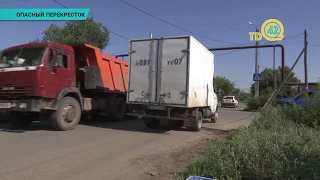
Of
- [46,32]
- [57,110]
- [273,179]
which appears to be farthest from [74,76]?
[46,32]

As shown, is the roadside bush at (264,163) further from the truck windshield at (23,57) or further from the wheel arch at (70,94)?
the truck windshield at (23,57)

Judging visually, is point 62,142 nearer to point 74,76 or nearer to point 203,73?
point 74,76

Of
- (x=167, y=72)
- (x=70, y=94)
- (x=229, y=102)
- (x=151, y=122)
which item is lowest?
(x=151, y=122)

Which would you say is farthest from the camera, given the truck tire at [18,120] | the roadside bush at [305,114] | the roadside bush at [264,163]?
the truck tire at [18,120]

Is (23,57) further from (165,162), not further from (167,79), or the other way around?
(165,162)

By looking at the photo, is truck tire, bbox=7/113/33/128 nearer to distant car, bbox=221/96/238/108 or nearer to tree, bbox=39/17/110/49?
tree, bbox=39/17/110/49

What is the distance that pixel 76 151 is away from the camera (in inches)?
269

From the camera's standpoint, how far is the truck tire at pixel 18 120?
10492 millimetres

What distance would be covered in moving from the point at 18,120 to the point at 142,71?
15.4 feet

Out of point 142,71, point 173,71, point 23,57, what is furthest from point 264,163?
point 23,57

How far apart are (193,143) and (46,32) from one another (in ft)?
93.0

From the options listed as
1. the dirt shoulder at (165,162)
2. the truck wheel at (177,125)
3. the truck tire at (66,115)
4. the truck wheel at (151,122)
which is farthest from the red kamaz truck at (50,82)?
the dirt shoulder at (165,162)

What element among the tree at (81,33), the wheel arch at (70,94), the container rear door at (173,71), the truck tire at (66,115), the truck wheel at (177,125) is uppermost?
the tree at (81,33)

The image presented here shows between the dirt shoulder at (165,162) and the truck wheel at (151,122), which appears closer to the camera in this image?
the dirt shoulder at (165,162)
